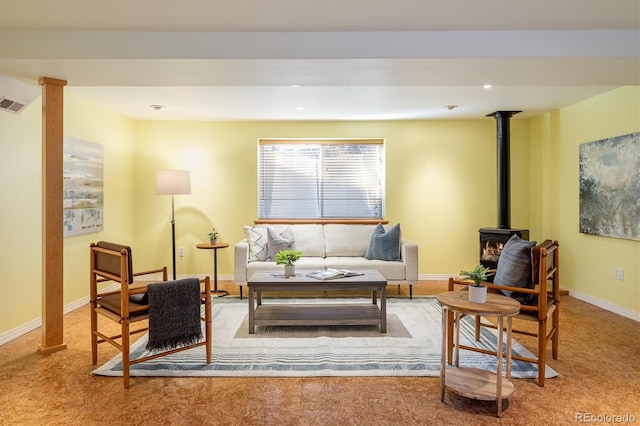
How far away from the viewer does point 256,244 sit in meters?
4.89

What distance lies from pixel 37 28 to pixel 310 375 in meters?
2.97

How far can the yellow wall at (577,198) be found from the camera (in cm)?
399

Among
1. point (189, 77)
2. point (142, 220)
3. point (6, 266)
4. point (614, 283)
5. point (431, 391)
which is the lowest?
point (431, 391)

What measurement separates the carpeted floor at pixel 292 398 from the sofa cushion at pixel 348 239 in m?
2.61

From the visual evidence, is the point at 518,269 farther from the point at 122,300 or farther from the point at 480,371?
the point at 122,300

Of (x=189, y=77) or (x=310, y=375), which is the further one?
(x=189, y=77)

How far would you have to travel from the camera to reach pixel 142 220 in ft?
18.6

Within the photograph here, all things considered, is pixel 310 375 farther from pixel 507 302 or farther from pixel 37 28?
pixel 37 28

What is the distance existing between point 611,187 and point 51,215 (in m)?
5.30

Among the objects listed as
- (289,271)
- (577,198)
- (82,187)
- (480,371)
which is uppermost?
(82,187)

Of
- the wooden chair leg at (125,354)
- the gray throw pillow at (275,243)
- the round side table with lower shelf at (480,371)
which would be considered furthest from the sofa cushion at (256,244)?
the round side table with lower shelf at (480,371)

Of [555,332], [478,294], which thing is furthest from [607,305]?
[478,294]

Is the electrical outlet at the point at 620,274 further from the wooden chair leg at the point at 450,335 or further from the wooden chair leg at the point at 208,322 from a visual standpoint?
the wooden chair leg at the point at 208,322

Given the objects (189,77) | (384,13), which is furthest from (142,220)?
(384,13)
